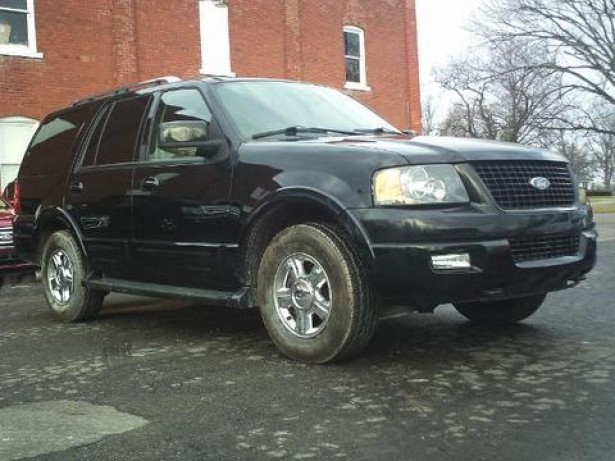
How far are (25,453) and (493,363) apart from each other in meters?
2.58

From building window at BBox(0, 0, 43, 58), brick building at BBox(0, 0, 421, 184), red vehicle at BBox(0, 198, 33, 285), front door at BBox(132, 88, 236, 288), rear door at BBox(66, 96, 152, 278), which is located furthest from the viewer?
brick building at BBox(0, 0, 421, 184)

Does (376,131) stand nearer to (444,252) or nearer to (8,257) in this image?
(444,252)

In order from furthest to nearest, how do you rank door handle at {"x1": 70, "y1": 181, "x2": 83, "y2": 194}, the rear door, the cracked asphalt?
door handle at {"x1": 70, "y1": 181, "x2": 83, "y2": 194} < the rear door < the cracked asphalt

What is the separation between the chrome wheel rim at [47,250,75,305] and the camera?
21.5ft

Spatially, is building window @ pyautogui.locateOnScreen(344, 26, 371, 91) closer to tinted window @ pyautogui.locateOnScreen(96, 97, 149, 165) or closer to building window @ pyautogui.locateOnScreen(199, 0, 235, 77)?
building window @ pyautogui.locateOnScreen(199, 0, 235, 77)

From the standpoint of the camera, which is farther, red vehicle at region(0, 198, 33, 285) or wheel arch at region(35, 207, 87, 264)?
red vehicle at region(0, 198, 33, 285)

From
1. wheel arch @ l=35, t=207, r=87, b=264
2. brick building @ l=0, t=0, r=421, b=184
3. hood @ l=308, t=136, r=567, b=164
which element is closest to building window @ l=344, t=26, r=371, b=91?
brick building @ l=0, t=0, r=421, b=184

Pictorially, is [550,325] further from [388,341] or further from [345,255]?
[345,255]

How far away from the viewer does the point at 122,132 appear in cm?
610

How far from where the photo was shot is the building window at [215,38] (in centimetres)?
1909

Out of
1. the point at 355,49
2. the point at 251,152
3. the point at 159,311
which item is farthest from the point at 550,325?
the point at 355,49

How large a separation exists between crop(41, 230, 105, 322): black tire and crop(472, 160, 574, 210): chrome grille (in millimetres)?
3616

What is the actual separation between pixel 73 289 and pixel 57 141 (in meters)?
1.45

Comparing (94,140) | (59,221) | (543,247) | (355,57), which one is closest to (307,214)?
(543,247)
